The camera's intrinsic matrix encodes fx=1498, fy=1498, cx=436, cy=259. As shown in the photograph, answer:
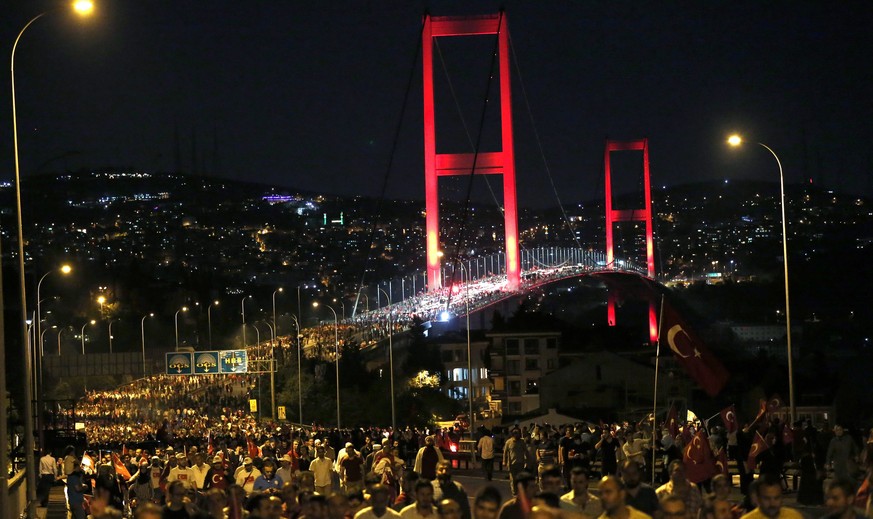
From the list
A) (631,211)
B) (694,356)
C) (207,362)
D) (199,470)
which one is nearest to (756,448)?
(694,356)

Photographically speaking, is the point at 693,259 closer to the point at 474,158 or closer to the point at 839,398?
the point at 474,158

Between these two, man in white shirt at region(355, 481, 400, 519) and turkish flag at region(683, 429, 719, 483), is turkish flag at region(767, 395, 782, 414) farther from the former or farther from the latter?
man in white shirt at region(355, 481, 400, 519)

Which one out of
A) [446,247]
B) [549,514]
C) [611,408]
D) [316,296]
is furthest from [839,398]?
[446,247]

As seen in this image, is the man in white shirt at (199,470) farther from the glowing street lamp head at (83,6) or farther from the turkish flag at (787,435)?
the turkish flag at (787,435)

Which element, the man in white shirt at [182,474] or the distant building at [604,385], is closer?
the man in white shirt at [182,474]

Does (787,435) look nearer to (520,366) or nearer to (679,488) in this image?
(679,488)

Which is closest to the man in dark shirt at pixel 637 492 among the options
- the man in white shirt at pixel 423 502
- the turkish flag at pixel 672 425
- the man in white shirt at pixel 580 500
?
the man in white shirt at pixel 580 500
